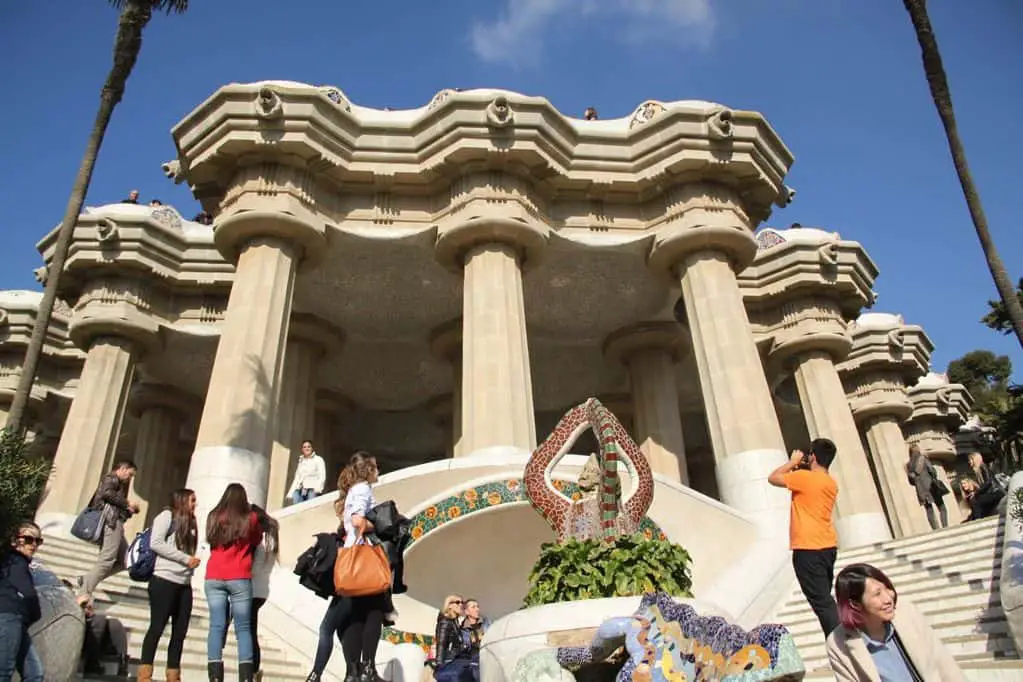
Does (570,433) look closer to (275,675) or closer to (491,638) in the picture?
(491,638)

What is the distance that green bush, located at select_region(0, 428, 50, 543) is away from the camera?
601 cm

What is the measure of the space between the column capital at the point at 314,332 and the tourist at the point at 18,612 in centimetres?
1625

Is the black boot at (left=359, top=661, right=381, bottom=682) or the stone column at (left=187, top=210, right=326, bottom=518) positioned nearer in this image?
the black boot at (left=359, top=661, right=381, bottom=682)

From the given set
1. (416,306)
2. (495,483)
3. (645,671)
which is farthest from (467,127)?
(645,671)

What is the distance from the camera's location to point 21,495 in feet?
20.9

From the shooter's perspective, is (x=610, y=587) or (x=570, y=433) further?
(x=570, y=433)

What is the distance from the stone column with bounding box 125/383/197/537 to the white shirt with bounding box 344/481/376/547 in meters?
19.1

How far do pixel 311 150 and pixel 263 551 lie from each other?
12.2 meters

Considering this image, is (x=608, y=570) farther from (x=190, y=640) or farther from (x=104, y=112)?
(x=104, y=112)

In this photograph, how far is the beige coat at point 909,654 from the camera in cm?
315

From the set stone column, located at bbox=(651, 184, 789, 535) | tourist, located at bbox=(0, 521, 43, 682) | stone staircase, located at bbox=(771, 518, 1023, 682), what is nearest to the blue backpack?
tourist, located at bbox=(0, 521, 43, 682)

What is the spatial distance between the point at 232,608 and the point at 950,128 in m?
13.0

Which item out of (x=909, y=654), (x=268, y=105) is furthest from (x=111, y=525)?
(x=268, y=105)

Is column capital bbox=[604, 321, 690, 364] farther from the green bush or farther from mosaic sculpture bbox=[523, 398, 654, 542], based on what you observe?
the green bush
